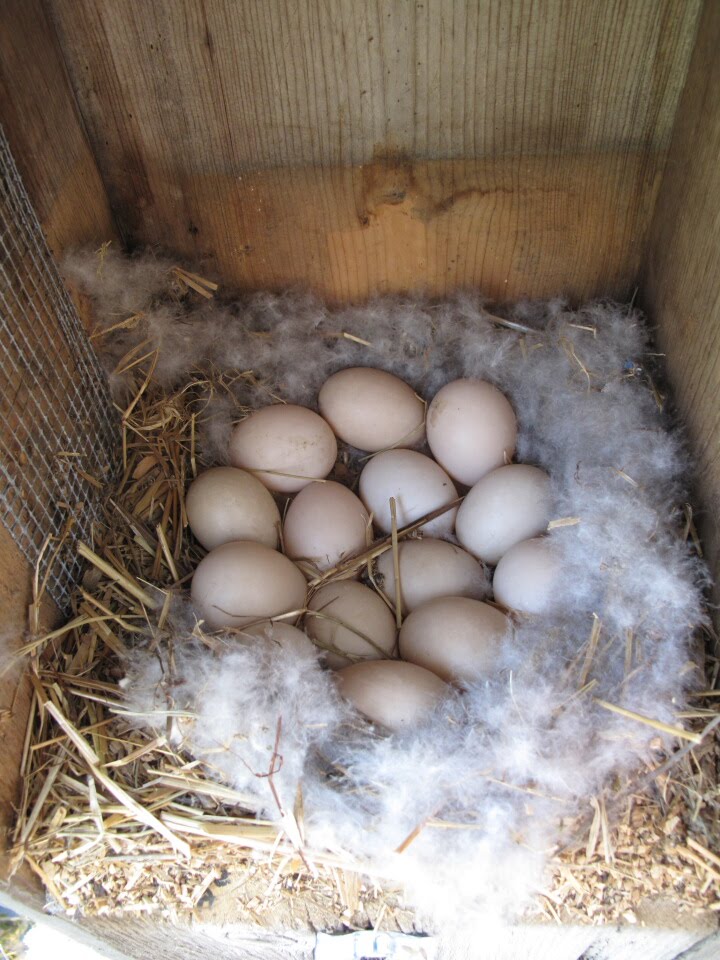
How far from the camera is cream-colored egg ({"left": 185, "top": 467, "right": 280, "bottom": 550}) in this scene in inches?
50.0

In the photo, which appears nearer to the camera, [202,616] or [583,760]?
[583,760]

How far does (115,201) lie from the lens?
4.77ft

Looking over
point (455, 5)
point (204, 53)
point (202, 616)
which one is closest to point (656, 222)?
point (455, 5)

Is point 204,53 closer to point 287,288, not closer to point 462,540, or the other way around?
point 287,288

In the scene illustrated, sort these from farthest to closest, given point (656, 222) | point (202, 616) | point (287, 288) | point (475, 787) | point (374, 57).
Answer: point (287, 288) < point (656, 222) < point (374, 57) < point (202, 616) < point (475, 787)

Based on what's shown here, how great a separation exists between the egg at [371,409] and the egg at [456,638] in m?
0.36

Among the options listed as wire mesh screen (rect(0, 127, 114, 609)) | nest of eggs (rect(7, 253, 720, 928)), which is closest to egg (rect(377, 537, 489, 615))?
nest of eggs (rect(7, 253, 720, 928))

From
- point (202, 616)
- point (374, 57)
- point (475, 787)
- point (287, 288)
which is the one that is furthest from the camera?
point (287, 288)

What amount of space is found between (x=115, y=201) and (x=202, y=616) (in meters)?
0.79

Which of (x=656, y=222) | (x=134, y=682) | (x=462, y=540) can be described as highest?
(x=656, y=222)

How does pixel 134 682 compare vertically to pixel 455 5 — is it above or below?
below

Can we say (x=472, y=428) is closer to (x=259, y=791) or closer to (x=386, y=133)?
(x=386, y=133)

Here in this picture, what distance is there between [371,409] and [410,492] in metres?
0.17

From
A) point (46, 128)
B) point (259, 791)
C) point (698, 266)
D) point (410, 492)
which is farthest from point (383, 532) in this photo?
point (46, 128)
